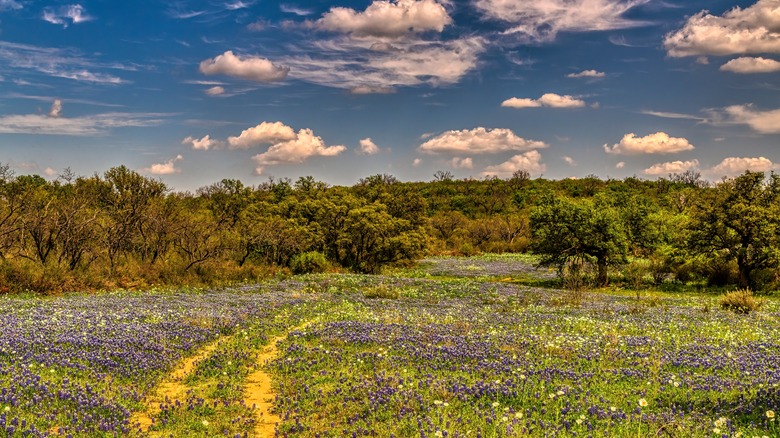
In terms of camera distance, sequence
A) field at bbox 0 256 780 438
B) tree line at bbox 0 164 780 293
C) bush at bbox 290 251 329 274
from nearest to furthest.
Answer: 1. field at bbox 0 256 780 438
2. tree line at bbox 0 164 780 293
3. bush at bbox 290 251 329 274

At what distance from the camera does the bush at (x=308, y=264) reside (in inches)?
2012

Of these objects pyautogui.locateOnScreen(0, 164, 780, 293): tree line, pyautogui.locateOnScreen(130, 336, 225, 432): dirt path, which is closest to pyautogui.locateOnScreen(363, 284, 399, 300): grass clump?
pyautogui.locateOnScreen(0, 164, 780, 293): tree line

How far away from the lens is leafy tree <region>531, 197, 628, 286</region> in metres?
42.3

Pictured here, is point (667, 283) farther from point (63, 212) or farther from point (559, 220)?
point (63, 212)

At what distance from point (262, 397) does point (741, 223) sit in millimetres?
39715

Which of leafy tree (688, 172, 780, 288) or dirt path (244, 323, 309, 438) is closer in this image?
dirt path (244, 323, 309, 438)

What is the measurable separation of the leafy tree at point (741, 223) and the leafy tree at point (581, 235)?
5582mm

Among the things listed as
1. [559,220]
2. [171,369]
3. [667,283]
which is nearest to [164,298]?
[171,369]

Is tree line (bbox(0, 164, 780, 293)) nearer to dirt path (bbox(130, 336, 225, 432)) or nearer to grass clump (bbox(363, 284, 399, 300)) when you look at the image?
grass clump (bbox(363, 284, 399, 300))

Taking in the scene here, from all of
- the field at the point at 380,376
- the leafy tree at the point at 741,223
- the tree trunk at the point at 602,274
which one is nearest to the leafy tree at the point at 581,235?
the tree trunk at the point at 602,274

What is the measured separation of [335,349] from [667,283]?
40.6 m

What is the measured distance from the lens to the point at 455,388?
931 centimetres

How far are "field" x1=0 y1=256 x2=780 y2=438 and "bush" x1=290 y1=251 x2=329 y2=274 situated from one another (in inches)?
1257

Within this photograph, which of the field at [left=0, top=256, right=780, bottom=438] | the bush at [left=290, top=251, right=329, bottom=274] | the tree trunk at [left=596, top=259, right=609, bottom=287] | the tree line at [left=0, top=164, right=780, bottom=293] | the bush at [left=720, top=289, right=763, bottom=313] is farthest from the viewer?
the bush at [left=290, top=251, right=329, bottom=274]
